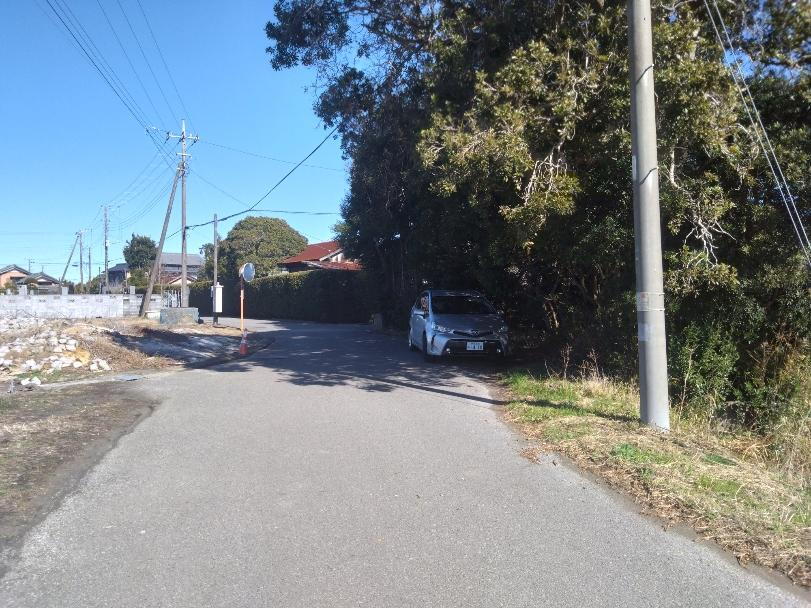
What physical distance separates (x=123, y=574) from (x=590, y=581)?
9.38 ft

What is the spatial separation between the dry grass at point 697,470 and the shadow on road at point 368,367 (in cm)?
173

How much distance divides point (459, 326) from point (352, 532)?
9078 millimetres

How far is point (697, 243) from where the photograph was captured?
29.8 ft

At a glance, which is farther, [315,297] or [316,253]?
[316,253]

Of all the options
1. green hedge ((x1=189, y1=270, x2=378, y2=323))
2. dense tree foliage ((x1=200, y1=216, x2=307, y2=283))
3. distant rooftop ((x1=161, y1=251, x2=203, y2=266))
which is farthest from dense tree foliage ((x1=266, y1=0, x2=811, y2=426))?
distant rooftop ((x1=161, y1=251, x2=203, y2=266))

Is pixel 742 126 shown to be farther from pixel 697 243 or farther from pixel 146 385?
pixel 146 385

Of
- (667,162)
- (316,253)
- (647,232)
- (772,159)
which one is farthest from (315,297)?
(647,232)

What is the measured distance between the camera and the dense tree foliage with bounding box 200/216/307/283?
180ft

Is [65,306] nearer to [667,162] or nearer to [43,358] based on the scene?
[43,358]

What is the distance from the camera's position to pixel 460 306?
1469 cm

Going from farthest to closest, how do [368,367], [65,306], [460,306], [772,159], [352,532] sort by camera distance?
[65,306], [460,306], [368,367], [772,159], [352,532]

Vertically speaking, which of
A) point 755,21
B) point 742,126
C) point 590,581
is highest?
point 755,21

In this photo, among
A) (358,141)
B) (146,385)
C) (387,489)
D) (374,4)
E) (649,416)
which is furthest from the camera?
(358,141)

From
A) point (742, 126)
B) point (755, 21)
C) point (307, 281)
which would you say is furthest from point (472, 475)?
point (307, 281)
